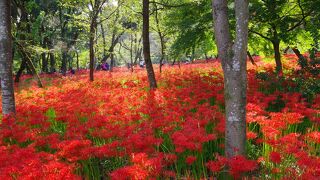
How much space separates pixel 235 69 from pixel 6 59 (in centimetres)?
686

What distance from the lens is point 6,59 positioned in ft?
28.6

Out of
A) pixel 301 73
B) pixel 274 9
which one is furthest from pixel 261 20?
pixel 301 73

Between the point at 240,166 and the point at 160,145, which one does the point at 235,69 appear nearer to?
the point at 240,166

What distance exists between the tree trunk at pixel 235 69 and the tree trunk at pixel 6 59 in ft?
21.0

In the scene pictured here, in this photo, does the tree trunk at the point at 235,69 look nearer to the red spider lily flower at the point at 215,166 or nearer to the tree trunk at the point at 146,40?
the red spider lily flower at the point at 215,166

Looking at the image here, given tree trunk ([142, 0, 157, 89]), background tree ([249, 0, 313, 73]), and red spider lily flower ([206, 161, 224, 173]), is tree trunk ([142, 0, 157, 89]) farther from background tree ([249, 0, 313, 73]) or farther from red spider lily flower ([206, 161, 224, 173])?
red spider lily flower ([206, 161, 224, 173])

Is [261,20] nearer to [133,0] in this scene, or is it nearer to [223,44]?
[223,44]

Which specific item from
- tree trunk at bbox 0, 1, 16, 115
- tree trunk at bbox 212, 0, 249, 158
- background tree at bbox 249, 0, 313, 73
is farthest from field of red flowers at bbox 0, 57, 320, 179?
background tree at bbox 249, 0, 313, 73

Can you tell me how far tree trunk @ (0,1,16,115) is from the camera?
8.55 m

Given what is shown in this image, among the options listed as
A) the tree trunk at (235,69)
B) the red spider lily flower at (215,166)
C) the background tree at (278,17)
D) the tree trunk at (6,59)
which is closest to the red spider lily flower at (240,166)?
the red spider lily flower at (215,166)

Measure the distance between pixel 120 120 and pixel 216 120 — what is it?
2.31m

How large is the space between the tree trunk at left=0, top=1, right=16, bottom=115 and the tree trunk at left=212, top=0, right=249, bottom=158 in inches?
252

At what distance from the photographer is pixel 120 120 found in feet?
24.6

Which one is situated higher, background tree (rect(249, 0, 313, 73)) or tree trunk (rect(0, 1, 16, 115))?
background tree (rect(249, 0, 313, 73))
